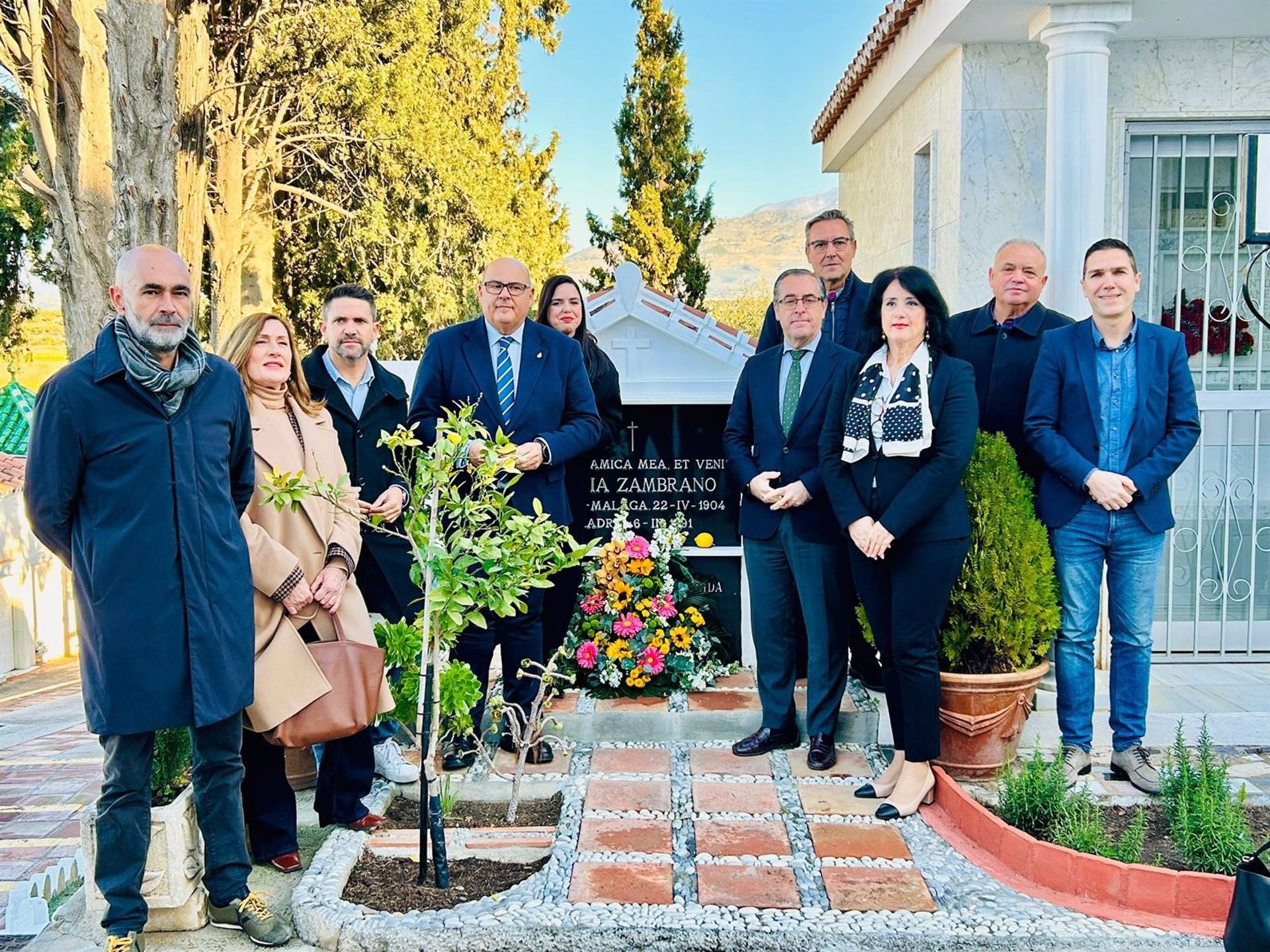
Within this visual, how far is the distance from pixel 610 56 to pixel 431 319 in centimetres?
5992

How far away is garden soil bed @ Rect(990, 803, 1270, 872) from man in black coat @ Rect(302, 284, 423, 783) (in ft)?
8.83

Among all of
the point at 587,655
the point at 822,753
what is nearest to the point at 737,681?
the point at 587,655

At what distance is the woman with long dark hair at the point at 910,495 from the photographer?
3863mm

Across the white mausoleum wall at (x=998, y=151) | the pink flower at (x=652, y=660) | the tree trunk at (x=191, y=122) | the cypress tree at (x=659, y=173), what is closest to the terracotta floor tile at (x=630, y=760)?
the pink flower at (x=652, y=660)

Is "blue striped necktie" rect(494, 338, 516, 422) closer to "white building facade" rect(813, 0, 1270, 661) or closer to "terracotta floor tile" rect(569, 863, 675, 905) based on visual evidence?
"terracotta floor tile" rect(569, 863, 675, 905)

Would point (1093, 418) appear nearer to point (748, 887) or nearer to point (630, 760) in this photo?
point (748, 887)

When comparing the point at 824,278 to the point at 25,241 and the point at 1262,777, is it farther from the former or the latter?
the point at 25,241

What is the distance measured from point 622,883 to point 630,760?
1240mm

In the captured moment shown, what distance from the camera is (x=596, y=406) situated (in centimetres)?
496

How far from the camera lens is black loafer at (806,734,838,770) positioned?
441cm

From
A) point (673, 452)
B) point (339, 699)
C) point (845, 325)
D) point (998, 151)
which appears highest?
point (998, 151)

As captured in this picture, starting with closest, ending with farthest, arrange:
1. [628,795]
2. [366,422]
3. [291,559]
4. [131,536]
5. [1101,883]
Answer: [131,536] < [1101,883] < [291,559] < [628,795] < [366,422]

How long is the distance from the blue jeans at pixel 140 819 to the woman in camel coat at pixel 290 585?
0.65 feet

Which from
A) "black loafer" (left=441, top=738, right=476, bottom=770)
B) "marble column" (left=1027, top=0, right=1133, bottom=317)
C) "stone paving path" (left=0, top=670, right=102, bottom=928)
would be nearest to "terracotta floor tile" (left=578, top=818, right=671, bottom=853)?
"black loafer" (left=441, top=738, right=476, bottom=770)
